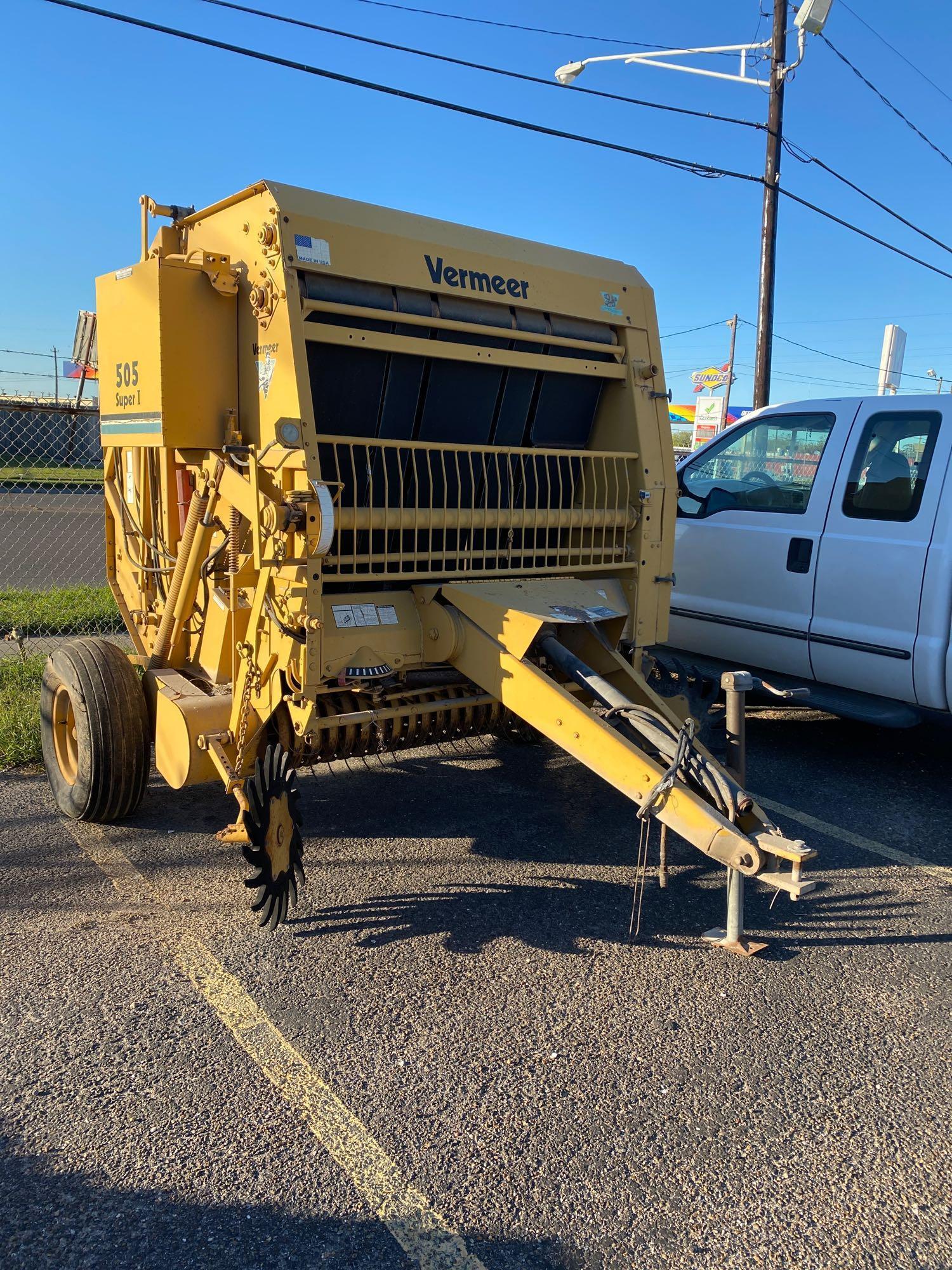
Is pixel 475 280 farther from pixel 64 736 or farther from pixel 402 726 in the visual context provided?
pixel 64 736

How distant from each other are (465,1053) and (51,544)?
14023 mm

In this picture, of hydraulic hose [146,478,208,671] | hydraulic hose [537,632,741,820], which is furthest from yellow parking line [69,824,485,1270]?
hydraulic hose [537,632,741,820]

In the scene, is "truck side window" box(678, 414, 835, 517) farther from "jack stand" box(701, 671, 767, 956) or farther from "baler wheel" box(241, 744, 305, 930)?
"baler wheel" box(241, 744, 305, 930)

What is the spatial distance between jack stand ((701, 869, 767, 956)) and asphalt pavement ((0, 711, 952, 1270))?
46 millimetres

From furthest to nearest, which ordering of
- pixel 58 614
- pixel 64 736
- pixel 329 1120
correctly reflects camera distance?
pixel 58 614 → pixel 64 736 → pixel 329 1120

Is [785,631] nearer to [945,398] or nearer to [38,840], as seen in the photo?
[945,398]

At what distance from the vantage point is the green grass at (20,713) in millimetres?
5602

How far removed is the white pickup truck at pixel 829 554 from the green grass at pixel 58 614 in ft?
17.1

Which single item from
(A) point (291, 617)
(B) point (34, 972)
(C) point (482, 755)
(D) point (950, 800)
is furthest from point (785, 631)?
(B) point (34, 972)

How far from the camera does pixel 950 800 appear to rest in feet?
17.4

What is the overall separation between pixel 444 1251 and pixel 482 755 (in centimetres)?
368

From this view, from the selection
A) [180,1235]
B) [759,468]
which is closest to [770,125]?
[759,468]

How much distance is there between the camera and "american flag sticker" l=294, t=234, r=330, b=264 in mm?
3697

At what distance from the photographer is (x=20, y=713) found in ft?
19.3
